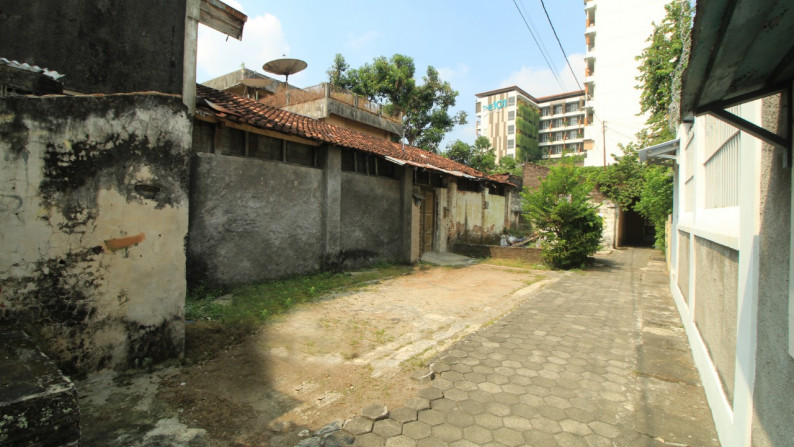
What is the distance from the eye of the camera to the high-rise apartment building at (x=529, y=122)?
55531 millimetres

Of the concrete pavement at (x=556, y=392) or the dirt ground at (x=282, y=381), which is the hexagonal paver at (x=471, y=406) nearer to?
the concrete pavement at (x=556, y=392)

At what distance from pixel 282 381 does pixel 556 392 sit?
2572mm

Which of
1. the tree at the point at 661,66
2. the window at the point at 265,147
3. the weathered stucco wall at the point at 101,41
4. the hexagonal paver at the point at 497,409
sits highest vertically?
the tree at the point at 661,66

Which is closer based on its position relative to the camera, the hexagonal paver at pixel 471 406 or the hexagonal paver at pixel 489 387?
the hexagonal paver at pixel 471 406

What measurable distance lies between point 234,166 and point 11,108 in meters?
4.38

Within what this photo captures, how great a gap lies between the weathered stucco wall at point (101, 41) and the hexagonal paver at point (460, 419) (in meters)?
6.11

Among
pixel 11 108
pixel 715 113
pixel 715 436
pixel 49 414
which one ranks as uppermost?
pixel 11 108

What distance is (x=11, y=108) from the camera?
2846 millimetres

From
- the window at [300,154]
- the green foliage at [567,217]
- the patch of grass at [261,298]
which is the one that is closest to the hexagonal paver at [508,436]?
the patch of grass at [261,298]

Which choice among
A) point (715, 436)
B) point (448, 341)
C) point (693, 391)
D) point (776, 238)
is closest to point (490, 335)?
point (448, 341)

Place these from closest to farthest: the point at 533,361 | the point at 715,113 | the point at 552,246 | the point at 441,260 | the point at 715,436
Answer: the point at 715,113, the point at 715,436, the point at 533,361, the point at 552,246, the point at 441,260

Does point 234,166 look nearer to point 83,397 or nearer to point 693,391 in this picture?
point 83,397

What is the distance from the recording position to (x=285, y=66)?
13.7 metres

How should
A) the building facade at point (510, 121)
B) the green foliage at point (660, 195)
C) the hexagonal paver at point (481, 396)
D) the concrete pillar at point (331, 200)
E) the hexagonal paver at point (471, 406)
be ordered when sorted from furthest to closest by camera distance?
1. the building facade at point (510, 121)
2. the green foliage at point (660, 195)
3. the concrete pillar at point (331, 200)
4. the hexagonal paver at point (481, 396)
5. the hexagonal paver at point (471, 406)
